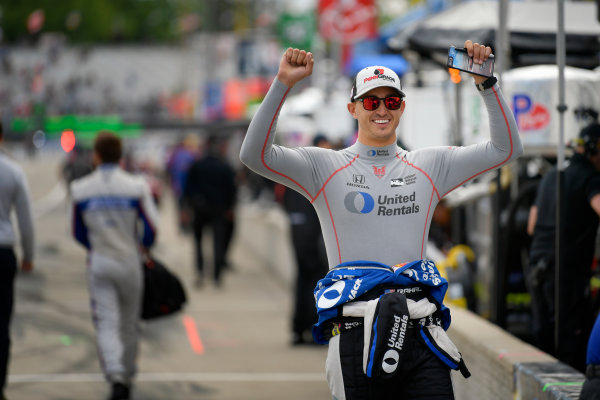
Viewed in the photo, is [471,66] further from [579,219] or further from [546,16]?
[546,16]

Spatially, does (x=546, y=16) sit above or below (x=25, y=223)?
above

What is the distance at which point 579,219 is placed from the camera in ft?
21.0

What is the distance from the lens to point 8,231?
6926 mm

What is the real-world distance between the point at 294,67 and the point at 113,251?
405 cm

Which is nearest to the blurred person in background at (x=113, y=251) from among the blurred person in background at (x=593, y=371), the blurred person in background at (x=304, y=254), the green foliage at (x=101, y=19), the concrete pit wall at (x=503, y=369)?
the concrete pit wall at (x=503, y=369)

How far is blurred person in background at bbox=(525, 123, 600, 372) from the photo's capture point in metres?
6.27

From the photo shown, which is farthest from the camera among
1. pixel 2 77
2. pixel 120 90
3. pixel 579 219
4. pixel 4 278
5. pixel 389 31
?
pixel 120 90

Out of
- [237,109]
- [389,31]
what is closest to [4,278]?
[389,31]

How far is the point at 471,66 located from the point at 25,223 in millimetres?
4064

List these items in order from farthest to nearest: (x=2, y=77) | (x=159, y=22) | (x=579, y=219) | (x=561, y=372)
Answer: (x=159, y=22) < (x=2, y=77) < (x=579, y=219) < (x=561, y=372)

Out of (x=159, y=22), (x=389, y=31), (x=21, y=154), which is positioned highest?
(x=159, y=22)

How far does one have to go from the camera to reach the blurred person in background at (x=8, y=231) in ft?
22.5

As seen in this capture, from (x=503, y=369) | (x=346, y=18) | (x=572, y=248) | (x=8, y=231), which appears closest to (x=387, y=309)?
(x=503, y=369)

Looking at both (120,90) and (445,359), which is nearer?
(445,359)
